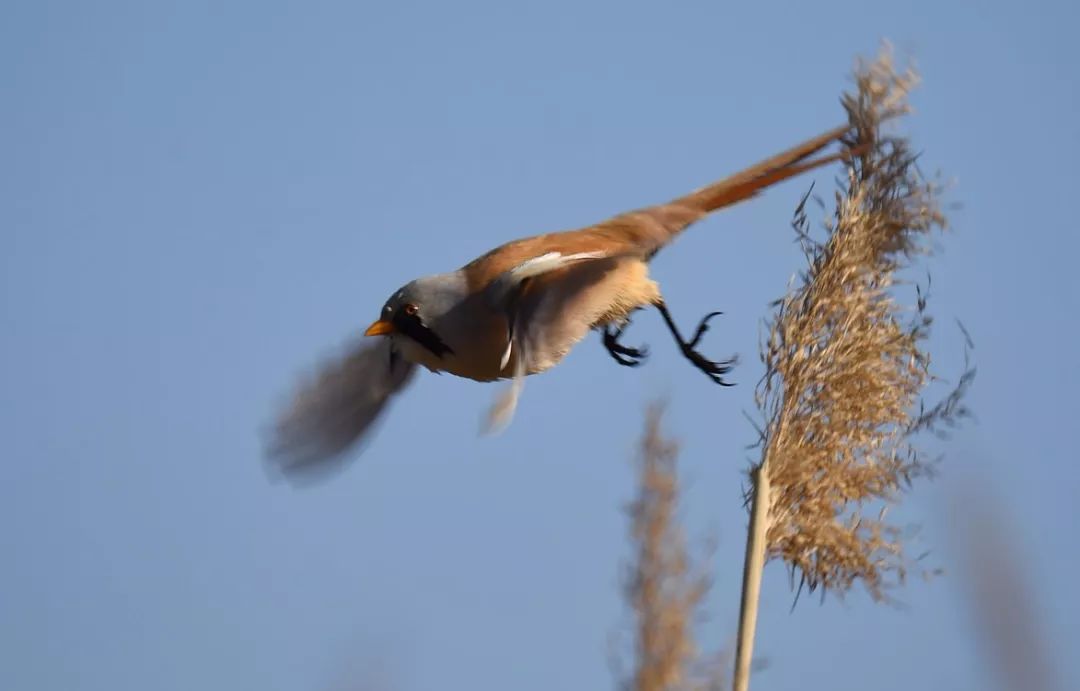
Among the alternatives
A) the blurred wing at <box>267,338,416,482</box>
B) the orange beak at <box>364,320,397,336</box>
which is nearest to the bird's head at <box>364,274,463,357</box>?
the orange beak at <box>364,320,397,336</box>

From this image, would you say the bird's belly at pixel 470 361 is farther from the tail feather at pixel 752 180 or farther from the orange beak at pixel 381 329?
the tail feather at pixel 752 180

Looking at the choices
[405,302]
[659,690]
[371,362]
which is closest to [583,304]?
[405,302]

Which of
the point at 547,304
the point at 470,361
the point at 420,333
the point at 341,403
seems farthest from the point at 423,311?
the point at 341,403

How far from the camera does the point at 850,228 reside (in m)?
2.61

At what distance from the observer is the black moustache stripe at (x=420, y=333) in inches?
123

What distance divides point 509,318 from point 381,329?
31cm

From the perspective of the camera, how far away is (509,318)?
3094 millimetres

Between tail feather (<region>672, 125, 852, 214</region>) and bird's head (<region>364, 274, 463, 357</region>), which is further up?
tail feather (<region>672, 125, 852, 214</region>)

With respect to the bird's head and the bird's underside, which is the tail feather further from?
the bird's head

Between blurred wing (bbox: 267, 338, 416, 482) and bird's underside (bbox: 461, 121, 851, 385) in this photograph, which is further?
blurred wing (bbox: 267, 338, 416, 482)

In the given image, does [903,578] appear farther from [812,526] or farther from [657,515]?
[657,515]

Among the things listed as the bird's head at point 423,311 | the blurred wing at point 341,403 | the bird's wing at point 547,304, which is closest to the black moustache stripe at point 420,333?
the bird's head at point 423,311

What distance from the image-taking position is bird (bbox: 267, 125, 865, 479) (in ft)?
10.2

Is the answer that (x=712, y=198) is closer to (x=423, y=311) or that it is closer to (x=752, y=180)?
(x=752, y=180)
